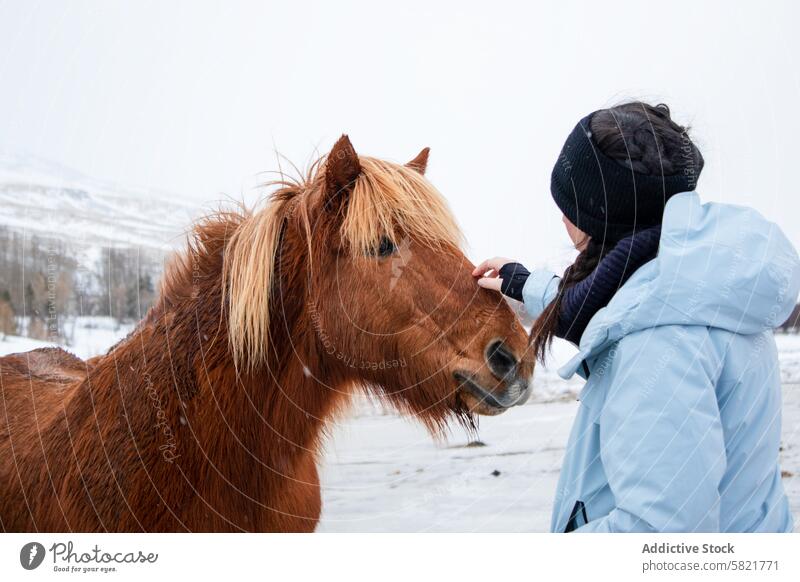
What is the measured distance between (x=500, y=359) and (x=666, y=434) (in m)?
0.56

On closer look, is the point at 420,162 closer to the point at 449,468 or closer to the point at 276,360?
the point at 276,360

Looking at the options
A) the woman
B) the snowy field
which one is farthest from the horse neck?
the woman

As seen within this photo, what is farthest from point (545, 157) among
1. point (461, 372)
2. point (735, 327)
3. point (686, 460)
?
point (686, 460)

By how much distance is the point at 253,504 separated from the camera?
179 cm

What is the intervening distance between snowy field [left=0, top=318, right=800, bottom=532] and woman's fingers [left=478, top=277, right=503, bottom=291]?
74 centimetres

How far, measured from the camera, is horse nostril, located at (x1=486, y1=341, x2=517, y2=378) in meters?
1.60

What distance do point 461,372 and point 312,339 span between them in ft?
1.35

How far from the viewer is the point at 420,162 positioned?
6.67ft

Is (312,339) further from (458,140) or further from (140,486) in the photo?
A: (458,140)
